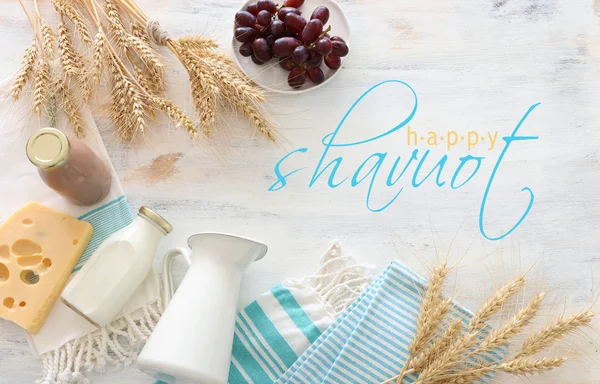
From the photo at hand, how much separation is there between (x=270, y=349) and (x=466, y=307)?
42cm

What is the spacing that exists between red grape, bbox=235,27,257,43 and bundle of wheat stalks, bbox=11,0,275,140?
0.05 meters

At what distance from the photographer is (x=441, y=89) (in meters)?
1.18

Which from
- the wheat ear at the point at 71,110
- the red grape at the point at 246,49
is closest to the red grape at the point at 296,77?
the red grape at the point at 246,49

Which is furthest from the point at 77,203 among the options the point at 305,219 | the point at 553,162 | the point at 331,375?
the point at 553,162

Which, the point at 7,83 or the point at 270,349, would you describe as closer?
the point at 270,349

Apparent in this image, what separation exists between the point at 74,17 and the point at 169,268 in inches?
22.7

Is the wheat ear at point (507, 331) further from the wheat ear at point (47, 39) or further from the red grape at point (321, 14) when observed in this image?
the wheat ear at point (47, 39)

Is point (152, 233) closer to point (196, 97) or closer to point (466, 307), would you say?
point (196, 97)

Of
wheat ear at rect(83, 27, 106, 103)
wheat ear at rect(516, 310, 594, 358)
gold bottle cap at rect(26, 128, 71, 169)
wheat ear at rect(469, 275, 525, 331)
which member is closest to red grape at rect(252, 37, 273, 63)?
wheat ear at rect(83, 27, 106, 103)

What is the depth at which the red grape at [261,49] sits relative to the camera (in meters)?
1.07

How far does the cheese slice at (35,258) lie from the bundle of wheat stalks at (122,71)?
205 mm

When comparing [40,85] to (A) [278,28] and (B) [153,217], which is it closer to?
(B) [153,217]

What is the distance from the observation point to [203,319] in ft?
2.97

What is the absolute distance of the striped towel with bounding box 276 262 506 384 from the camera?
98 centimetres
